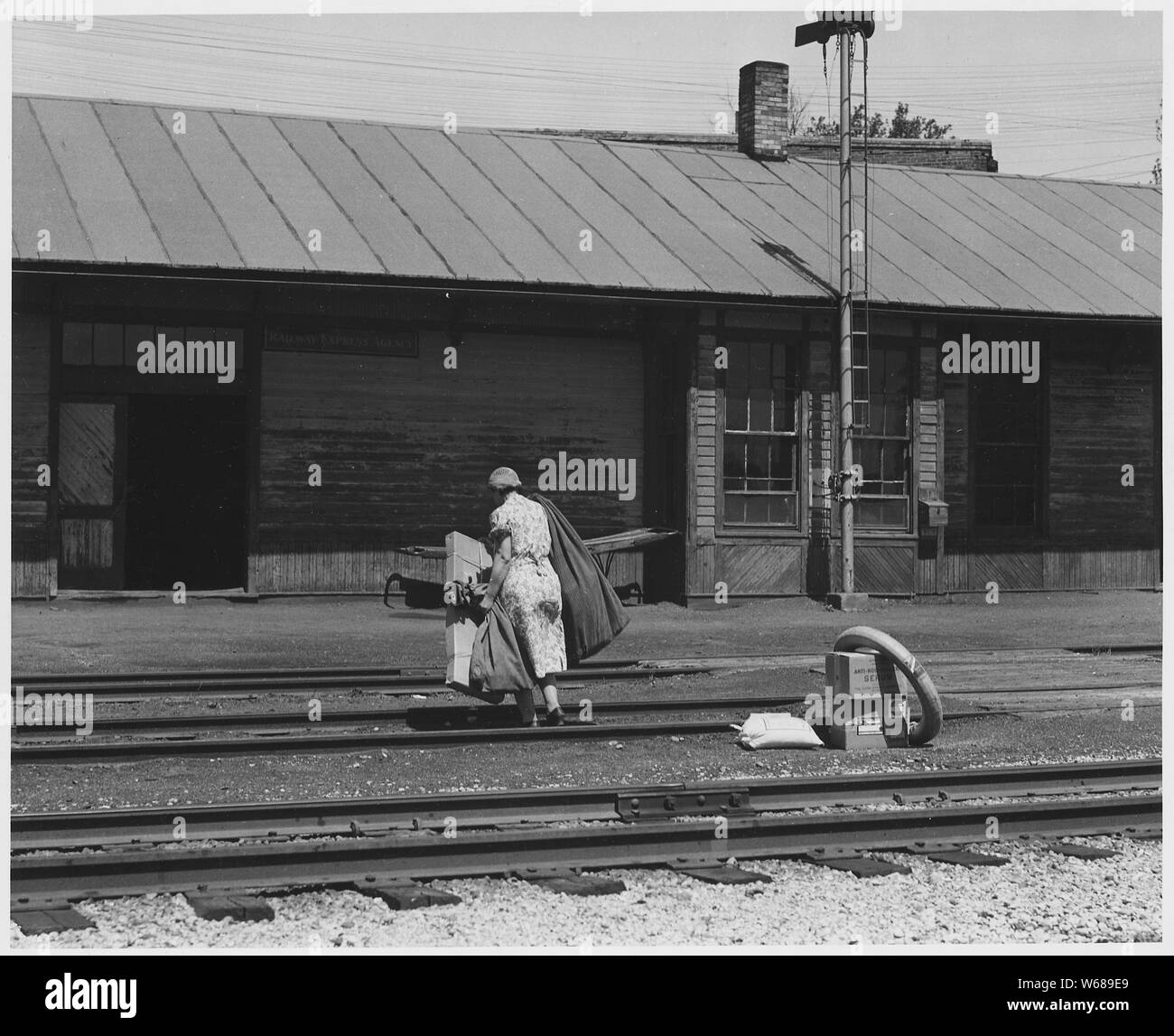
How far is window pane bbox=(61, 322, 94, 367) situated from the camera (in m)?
19.9

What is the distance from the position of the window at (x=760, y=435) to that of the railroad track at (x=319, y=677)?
6294 mm

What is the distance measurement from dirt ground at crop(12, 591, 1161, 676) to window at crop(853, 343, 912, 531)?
144 centimetres

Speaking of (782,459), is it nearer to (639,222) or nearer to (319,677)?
(639,222)

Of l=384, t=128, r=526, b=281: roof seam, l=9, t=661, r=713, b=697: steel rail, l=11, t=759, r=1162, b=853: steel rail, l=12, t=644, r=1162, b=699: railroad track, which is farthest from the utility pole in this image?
l=11, t=759, r=1162, b=853: steel rail

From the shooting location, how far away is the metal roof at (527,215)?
1983 centimetres

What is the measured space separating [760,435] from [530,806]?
588 inches

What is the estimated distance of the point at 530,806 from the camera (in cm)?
775

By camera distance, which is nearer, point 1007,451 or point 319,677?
point 319,677

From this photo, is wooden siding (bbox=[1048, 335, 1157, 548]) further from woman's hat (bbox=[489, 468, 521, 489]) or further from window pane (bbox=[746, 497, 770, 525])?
woman's hat (bbox=[489, 468, 521, 489])

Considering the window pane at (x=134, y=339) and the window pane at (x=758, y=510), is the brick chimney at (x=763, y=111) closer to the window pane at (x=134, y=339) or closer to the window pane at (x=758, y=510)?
the window pane at (x=758, y=510)

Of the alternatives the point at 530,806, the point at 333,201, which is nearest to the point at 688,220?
the point at 333,201

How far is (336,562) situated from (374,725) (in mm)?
9839

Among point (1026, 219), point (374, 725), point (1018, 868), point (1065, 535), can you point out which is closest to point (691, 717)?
point (374, 725)

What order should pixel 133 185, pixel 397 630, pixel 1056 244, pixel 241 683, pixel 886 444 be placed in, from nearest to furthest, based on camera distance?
pixel 241 683 < pixel 397 630 < pixel 133 185 < pixel 886 444 < pixel 1056 244
